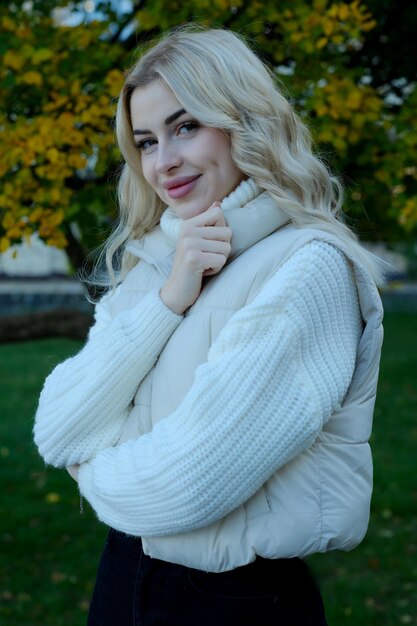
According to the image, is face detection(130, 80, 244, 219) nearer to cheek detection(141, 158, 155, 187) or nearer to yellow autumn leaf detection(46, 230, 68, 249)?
cheek detection(141, 158, 155, 187)

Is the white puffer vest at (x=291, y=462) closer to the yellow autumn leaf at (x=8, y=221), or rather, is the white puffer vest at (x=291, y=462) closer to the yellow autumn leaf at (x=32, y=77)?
the yellow autumn leaf at (x=8, y=221)

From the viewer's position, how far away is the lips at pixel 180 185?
190cm

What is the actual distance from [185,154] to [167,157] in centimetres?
4

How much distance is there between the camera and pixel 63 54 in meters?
3.68

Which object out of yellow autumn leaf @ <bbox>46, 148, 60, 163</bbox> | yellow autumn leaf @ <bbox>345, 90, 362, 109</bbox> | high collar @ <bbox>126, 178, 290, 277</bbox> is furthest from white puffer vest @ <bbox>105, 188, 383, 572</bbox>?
yellow autumn leaf @ <bbox>345, 90, 362, 109</bbox>

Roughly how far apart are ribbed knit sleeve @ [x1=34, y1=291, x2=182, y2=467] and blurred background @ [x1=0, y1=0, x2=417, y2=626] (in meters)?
0.81

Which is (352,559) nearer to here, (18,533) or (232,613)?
(18,533)

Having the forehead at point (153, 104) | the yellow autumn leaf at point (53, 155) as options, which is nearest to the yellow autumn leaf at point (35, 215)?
the yellow autumn leaf at point (53, 155)

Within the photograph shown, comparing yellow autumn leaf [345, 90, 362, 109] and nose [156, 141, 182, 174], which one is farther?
yellow autumn leaf [345, 90, 362, 109]

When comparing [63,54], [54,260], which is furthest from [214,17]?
[54,260]

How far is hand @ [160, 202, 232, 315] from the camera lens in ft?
5.87

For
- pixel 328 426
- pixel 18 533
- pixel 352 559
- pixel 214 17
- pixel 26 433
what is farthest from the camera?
pixel 26 433

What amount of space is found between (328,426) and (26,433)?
23.9ft

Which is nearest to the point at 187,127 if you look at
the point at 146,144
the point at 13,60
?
the point at 146,144
